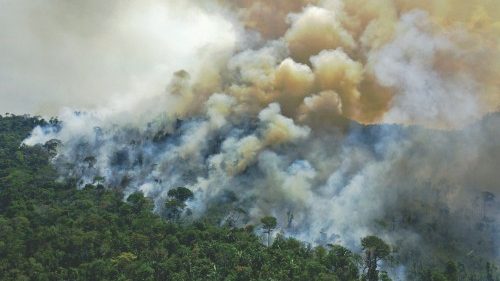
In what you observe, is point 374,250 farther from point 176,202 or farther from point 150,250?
point 176,202

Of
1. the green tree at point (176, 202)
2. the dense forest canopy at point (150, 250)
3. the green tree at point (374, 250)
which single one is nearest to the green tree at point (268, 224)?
the dense forest canopy at point (150, 250)

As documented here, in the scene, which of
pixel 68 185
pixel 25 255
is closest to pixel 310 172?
pixel 68 185

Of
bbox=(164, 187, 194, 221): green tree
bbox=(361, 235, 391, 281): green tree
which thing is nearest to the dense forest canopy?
bbox=(361, 235, 391, 281): green tree

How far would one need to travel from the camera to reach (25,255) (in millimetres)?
103375

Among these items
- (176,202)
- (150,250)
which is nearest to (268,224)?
(176,202)

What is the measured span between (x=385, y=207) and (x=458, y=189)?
24.0m

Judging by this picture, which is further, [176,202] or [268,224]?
[176,202]

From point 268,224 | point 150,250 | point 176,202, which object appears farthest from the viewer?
point 176,202

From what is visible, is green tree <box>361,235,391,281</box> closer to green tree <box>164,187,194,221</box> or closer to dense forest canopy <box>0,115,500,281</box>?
dense forest canopy <box>0,115,500,281</box>

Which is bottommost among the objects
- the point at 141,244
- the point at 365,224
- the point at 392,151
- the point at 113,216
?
the point at 141,244

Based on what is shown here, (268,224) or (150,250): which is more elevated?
(268,224)

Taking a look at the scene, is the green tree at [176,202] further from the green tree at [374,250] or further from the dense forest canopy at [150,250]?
the green tree at [374,250]

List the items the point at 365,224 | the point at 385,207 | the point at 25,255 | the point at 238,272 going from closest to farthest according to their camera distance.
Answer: the point at 238,272 < the point at 25,255 < the point at 365,224 < the point at 385,207

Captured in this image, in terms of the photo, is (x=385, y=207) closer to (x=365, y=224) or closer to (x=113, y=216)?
(x=365, y=224)
